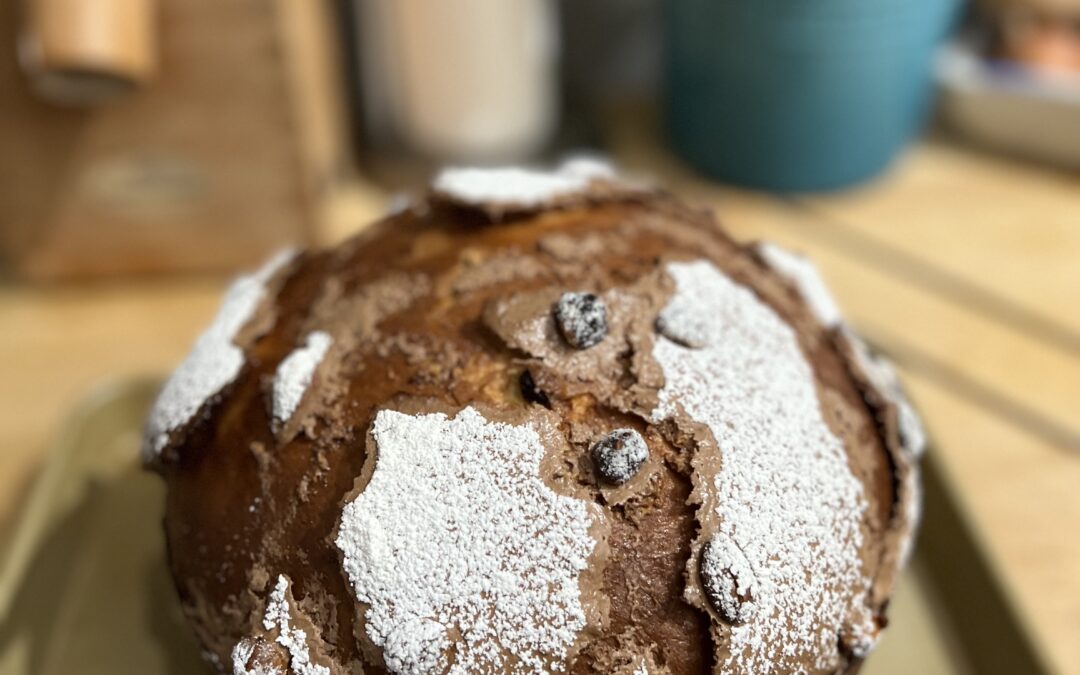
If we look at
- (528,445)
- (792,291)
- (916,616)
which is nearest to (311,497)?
(528,445)

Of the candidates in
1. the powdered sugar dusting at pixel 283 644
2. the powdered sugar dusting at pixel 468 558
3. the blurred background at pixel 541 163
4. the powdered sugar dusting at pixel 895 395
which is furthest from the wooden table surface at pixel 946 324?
the powdered sugar dusting at pixel 283 644

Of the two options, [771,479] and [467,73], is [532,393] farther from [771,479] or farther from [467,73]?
[467,73]

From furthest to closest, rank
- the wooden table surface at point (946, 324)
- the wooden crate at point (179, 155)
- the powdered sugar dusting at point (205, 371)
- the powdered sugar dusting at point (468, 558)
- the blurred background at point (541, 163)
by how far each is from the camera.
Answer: the wooden crate at point (179, 155)
the wooden table surface at point (946, 324)
the blurred background at point (541, 163)
the powdered sugar dusting at point (205, 371)
the powdered sugar dusting at point (468, 558)

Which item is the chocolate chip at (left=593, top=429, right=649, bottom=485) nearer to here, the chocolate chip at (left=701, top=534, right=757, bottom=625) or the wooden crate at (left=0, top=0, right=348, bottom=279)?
the chocolate chip at (left=701, top=534, right=757, bottom=625)

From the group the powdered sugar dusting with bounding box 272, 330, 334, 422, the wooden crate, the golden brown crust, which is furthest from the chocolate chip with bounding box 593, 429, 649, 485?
the wooden crate

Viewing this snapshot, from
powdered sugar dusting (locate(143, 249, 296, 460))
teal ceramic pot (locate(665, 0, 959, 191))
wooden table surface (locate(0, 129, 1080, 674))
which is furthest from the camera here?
teal ceramic pot (locate(665, 0, 959, 191))

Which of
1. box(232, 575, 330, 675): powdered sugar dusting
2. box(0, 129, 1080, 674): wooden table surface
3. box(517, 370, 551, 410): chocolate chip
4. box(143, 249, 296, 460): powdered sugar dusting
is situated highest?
box(517, 370, 551, 410): chocolate chip

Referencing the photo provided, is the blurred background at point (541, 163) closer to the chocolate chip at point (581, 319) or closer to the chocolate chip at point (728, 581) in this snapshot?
the chocolate chip at point (728, 581)
